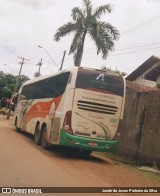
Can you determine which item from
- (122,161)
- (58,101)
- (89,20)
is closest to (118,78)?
(58,101)

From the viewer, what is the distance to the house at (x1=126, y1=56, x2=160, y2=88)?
31188 millimetres

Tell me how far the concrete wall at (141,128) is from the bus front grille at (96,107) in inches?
65.4

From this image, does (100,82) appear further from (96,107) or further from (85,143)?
(85,143)

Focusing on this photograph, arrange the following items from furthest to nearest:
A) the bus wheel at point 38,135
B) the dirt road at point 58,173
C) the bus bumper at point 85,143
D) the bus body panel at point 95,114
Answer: the bus wheel at point 38,135 < the bus body panel at point 95,114 < the bus bumper at point 85,143 < the dirt road at point 58,173

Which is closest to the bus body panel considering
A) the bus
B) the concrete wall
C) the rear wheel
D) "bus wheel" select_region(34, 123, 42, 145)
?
the bus

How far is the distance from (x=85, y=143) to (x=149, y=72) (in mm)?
17955

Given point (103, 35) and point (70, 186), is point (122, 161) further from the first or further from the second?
point (103, 35)

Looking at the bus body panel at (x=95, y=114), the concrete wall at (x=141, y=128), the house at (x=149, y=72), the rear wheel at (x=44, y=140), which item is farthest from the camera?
the house at (x=149, y=72)

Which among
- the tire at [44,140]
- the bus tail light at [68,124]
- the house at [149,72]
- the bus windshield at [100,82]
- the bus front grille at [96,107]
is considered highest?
the house at [149,72]

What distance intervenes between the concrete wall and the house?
12.0 meters

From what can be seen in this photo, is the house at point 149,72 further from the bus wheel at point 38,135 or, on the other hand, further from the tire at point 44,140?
the tire at point 44,140

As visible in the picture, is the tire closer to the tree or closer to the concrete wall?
the concrete wall

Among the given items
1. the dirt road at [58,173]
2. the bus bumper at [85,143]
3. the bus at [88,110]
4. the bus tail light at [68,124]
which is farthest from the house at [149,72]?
the dirt road at [58,173]

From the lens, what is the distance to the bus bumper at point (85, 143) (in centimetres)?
1537
